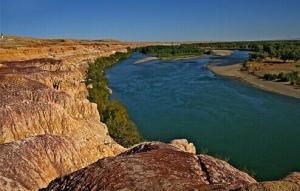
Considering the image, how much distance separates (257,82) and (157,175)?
2113 inches

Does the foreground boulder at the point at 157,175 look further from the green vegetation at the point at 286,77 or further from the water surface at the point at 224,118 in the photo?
the green vegetation at the point at 286,77

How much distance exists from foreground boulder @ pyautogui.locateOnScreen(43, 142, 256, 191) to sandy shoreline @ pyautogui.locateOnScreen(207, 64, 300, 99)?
136 ft

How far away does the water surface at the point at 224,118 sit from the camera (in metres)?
29.3

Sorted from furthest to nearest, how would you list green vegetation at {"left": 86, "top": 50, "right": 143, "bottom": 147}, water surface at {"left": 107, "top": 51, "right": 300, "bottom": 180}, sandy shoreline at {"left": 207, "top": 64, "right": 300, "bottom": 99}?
sandy shoreline at {"left": 207, "top": 64, "right": 300, "bottom": 99} → water surface at {"left": 107, "top": 51, "right": 300, "bottom": 180} → green vegetation at {"left": 86, "top": 50, "right": 143, "bottom": 147}

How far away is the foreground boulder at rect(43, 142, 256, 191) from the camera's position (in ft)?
28.1

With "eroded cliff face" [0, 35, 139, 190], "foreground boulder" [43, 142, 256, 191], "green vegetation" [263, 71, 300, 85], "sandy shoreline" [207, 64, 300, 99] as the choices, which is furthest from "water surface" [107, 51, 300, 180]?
"foreground boulder" [43, 142, 256, 191]

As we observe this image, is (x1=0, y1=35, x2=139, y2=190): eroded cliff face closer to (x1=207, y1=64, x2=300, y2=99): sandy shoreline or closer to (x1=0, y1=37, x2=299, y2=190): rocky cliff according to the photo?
(x1=0, y1=37, x2=299, y2=190): rocky cliff

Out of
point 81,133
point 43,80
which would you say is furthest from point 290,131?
point 81,133

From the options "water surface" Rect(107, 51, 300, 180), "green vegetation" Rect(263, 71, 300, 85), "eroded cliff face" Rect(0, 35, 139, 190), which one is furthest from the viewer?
"green vegetation" Rect(263, 71, 300, 85)

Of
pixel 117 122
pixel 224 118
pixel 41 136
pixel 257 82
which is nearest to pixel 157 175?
pixel 41 136

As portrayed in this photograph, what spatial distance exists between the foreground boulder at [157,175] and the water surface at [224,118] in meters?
16.4

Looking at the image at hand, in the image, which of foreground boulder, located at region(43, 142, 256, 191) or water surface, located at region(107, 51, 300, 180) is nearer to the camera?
foreground boulder, located at region(43, 142, 256, 191)

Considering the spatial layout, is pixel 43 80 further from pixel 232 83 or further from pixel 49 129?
pixel 232 83

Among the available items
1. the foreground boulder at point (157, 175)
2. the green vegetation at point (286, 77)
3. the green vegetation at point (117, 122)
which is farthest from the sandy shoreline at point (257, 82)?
the foreground boulder at point (157, 175)
